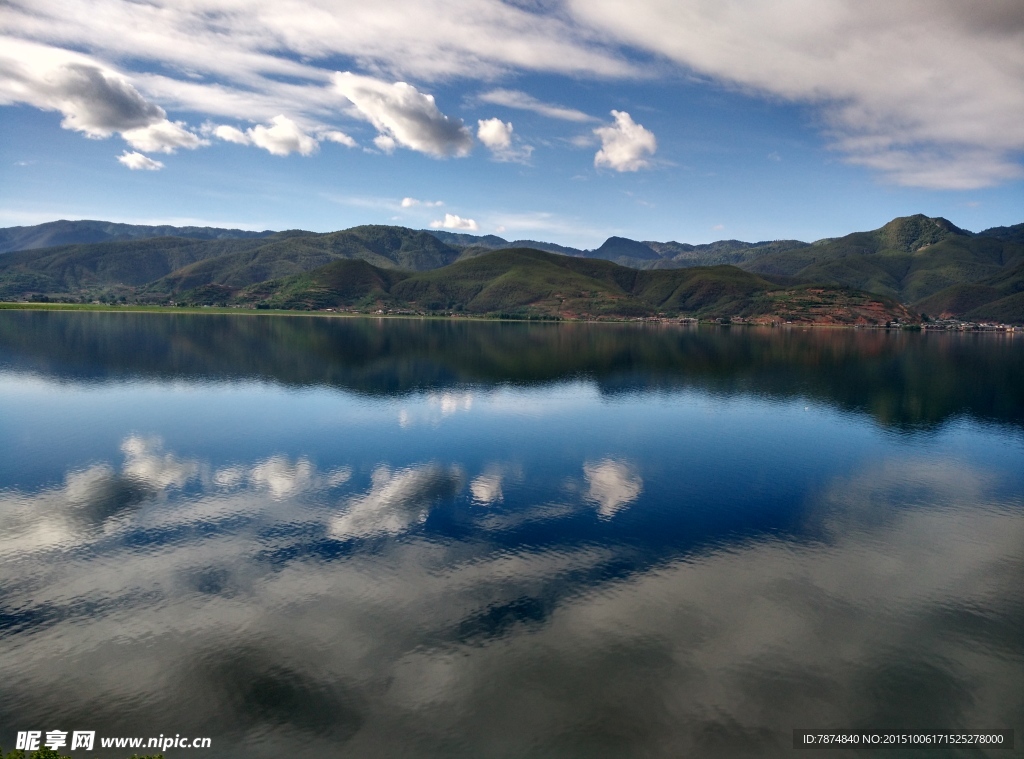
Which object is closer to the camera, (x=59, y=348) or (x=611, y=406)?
(x=611, y=406)

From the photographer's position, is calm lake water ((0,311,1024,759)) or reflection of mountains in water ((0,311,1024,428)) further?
reflection of mountains in water ((0,311,1024,428))

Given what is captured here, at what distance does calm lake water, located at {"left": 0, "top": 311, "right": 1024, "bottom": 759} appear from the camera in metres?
24.6

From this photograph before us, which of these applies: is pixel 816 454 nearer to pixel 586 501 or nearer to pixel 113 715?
pixel 586 501

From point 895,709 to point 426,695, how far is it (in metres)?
22.1

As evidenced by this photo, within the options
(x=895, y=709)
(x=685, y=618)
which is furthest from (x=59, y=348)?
(x=895, y=709)

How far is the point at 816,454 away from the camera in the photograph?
2697 inches

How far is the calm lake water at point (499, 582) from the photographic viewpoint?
24641 mm

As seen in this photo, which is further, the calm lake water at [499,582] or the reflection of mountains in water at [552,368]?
the reflection of mountains in water at [552,368]

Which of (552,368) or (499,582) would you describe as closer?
(499,582)

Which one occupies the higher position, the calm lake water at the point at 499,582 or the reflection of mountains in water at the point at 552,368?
the reflection of mountains in water at the point at 552,368

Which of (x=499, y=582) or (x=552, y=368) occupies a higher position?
(x=552, y=368)

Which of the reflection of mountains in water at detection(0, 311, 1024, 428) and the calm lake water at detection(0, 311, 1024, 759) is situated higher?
the reflection of mountains in water at detection(0, 311, 1024, 428)

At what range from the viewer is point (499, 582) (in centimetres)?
3544

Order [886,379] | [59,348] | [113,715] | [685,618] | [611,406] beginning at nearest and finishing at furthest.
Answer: [113,715], [685,618], [611,406], [886,379], [59,348]
